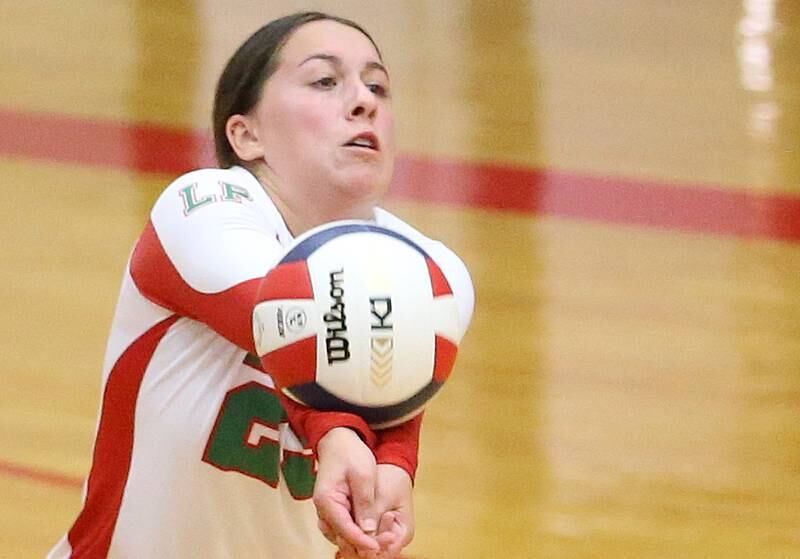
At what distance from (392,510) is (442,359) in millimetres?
200

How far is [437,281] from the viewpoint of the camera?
1.94 meters

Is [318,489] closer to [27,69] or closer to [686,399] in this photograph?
[686,399]

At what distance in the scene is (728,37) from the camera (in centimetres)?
766

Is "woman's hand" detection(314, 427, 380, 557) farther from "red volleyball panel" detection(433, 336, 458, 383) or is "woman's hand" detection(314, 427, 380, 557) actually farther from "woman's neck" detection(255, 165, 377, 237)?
"woman's neck" detection(255, 165, 377, 237)

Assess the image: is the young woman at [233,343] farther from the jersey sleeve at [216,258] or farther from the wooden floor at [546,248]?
the wooden floor at [546,248]

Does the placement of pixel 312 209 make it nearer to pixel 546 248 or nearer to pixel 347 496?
pixel 347 496

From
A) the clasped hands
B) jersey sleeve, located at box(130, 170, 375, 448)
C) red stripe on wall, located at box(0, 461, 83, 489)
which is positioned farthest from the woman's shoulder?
red stripe on wall, located at box(0, 461, 83, 489)

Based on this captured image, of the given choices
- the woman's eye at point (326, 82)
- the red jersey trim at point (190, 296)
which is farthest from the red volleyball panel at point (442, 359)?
the woman's eye at point (326, 82)

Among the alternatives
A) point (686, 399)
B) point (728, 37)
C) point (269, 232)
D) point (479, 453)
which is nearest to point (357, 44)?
point (269, 232)

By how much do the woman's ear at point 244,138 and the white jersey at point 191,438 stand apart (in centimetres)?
6

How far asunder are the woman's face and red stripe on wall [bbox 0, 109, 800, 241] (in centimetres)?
334

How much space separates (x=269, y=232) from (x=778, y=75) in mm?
5450

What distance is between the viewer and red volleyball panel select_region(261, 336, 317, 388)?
1.82m

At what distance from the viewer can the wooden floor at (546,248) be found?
3928 mm
